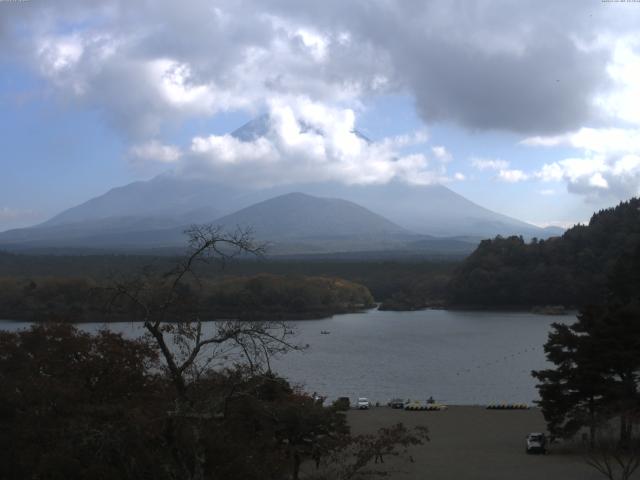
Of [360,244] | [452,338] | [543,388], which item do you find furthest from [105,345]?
[360,244]

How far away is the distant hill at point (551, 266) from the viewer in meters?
37.8

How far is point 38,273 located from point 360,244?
71.6 metres

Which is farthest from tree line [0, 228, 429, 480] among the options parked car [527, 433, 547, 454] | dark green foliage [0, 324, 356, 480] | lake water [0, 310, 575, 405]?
lake water [0, 310, 575, 405]

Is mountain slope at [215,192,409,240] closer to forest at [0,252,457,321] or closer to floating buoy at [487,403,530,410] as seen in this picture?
forest at [0,252,457,321]

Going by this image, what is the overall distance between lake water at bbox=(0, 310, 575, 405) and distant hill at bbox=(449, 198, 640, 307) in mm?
4118

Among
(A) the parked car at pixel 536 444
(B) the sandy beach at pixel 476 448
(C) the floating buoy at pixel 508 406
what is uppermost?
(A) the parked car at pixel 536 444

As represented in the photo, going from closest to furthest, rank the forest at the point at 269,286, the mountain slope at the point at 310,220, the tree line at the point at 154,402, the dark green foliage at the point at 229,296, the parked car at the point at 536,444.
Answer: the tree line at the point at 154,402 < the parked car at the point at 536,444 < the dark green foliage at the point at 229,296 < the forest at the point at 269,286 < the mountain slope at the point at 310,220

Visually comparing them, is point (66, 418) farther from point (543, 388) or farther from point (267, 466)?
point (543, 388)

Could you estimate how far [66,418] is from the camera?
493 centimetres

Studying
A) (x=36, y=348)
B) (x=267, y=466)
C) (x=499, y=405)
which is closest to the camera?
(x=267, y=466)

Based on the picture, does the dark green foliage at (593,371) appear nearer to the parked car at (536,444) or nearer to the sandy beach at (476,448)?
the parked car at (536,444)

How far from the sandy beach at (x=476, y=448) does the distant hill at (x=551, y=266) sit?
24.7m

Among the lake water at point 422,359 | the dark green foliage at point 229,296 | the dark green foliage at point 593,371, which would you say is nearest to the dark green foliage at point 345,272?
the dark green foliage at point 229,296

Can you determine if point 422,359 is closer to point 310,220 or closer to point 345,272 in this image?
point 345,272
